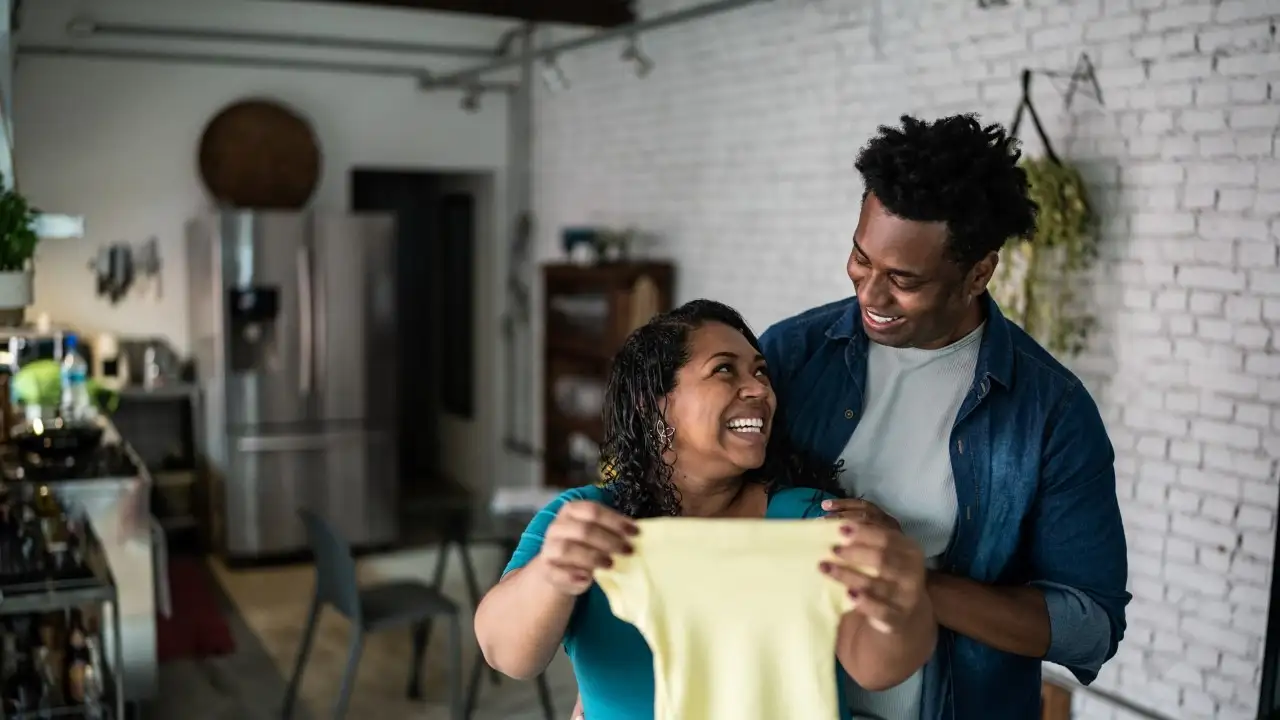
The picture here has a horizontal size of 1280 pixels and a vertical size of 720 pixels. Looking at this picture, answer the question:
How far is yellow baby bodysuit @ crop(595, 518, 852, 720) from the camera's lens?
4.98 ft

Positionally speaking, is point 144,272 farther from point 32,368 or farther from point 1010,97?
point 1010,97

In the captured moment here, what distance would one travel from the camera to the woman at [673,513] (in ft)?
4.75

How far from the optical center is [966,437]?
1726mm

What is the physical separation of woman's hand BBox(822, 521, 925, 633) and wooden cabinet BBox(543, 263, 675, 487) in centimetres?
431

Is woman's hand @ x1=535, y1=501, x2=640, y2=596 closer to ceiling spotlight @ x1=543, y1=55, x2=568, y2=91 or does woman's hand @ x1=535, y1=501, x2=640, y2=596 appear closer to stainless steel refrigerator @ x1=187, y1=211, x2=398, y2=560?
ceiling spotlight @ x1=543, y1=55, x2=568, y2=91

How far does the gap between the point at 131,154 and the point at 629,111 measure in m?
2.81

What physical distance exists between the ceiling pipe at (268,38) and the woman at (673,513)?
555 cm

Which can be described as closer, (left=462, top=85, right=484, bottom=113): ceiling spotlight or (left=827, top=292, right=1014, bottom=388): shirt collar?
(left=827, top=292, right=1014, bottom=388): shirt collar

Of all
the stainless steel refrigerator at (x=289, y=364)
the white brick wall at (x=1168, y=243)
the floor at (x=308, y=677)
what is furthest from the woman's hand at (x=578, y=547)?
the stainless steel refrigerator at (x=289, y=364)

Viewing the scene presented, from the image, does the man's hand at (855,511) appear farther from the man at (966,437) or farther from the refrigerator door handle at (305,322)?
the refrigerator door handle at (305,322)

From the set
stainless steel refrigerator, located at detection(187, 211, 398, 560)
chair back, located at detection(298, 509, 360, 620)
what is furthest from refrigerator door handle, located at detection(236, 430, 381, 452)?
chair back, located at detection(298, 509, 360, 620)

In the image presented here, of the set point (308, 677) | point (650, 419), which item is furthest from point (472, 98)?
point (650, 419)

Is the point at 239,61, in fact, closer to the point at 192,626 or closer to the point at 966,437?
the point at 192,626

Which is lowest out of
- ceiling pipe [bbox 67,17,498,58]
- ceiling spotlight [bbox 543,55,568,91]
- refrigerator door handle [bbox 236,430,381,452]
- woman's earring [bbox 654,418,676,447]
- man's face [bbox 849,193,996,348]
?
refrigerator door handle [bbox 236,430,381,452]
